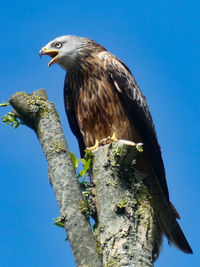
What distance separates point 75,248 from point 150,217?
3.78 ft

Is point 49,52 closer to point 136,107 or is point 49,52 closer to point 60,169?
point 136,107

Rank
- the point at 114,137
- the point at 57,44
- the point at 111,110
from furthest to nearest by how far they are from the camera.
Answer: the point at 57,44 < the point at 111,110 < the point at 114,137

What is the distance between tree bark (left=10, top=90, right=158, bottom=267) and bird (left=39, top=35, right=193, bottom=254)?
63.9 inches

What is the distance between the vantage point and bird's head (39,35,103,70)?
24.0 ft

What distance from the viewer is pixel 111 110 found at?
22.0 ft

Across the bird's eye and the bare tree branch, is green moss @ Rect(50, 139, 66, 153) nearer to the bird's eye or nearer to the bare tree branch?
the bare tree branch

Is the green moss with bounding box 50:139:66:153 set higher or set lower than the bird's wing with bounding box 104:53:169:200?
lower

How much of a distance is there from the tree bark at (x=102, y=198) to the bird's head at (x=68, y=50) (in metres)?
2.80

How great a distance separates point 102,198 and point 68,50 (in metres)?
3.67

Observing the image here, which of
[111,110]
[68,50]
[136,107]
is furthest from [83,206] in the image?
[68,50]

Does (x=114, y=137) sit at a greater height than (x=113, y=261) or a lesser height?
greater

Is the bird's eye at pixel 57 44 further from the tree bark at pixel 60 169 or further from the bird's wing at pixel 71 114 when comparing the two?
the tree bark at pixel 60 169

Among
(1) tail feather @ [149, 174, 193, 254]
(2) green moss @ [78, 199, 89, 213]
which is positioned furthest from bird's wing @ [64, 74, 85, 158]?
(2) green moss @ [78, 199, 89, 213]

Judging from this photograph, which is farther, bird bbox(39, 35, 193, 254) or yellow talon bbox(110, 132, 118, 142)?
bird bbox(39, 35, 193, 254)
